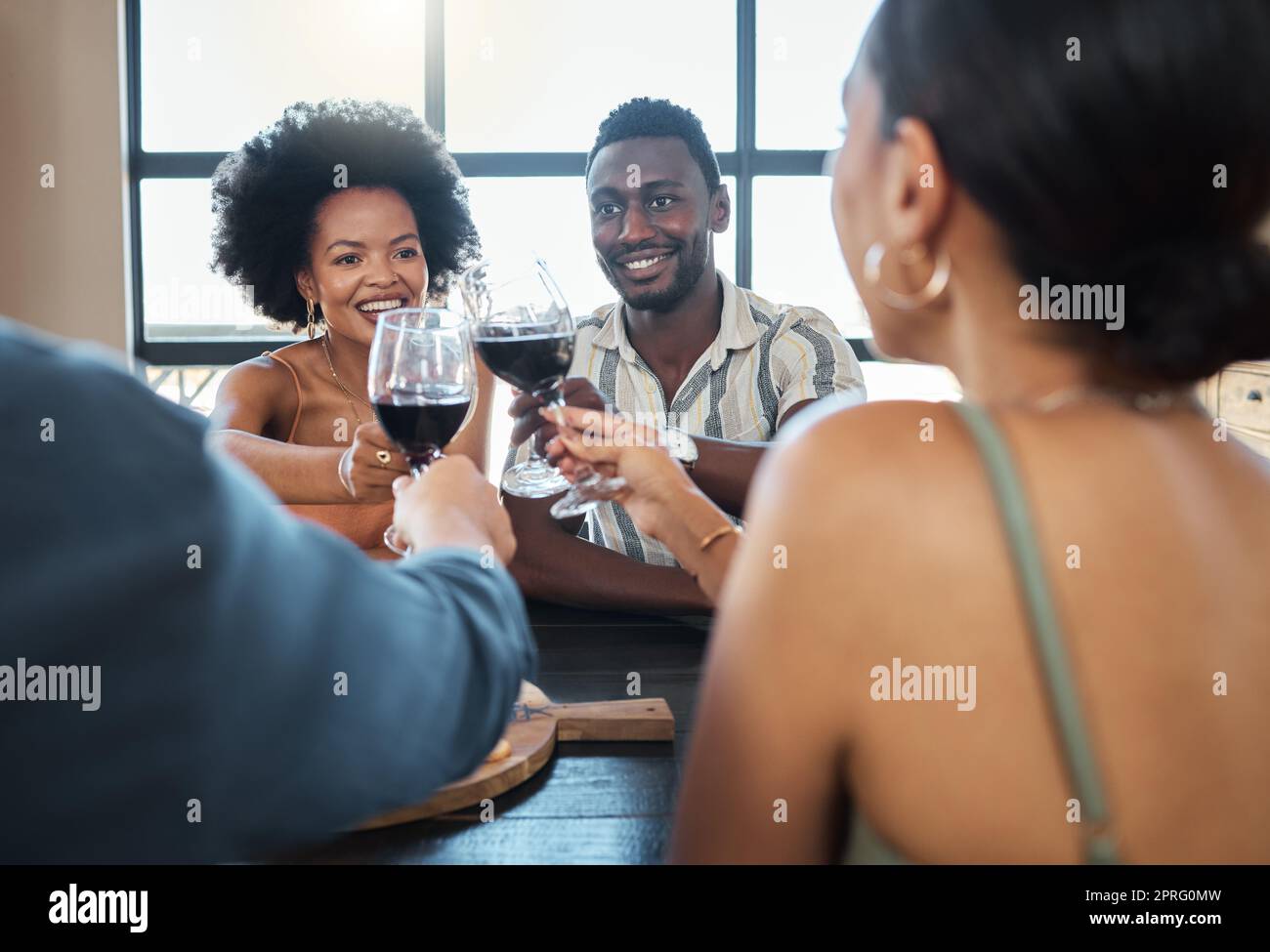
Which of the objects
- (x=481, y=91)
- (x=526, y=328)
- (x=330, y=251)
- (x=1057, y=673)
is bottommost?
(x=1057, y=673)

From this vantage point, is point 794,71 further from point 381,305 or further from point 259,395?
point 259,395

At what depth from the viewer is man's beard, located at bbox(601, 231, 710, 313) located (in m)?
2.73

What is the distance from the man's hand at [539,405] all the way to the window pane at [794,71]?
10.3 feet

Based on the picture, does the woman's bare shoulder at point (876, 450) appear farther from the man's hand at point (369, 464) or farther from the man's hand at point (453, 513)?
the man's hand at point (369, 464)

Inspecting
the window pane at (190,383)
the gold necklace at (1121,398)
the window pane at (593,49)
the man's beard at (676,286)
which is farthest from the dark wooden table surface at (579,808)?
the window pane at (190,383)

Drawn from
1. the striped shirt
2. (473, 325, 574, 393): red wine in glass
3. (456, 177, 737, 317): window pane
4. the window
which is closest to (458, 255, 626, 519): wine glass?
(473, 325, 574, 393): red wine in glass

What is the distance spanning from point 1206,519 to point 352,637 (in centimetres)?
54

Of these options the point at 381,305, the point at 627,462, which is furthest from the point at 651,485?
the point at 381,305

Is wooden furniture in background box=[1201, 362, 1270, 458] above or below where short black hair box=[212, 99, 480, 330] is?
below

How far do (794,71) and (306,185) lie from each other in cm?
278

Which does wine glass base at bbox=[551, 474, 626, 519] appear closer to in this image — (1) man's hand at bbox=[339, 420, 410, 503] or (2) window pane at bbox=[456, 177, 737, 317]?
(1) man's hand at bbox=[339, 420, 410, 503]

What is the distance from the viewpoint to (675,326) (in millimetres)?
2768

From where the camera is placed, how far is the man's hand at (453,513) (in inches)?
35.0
